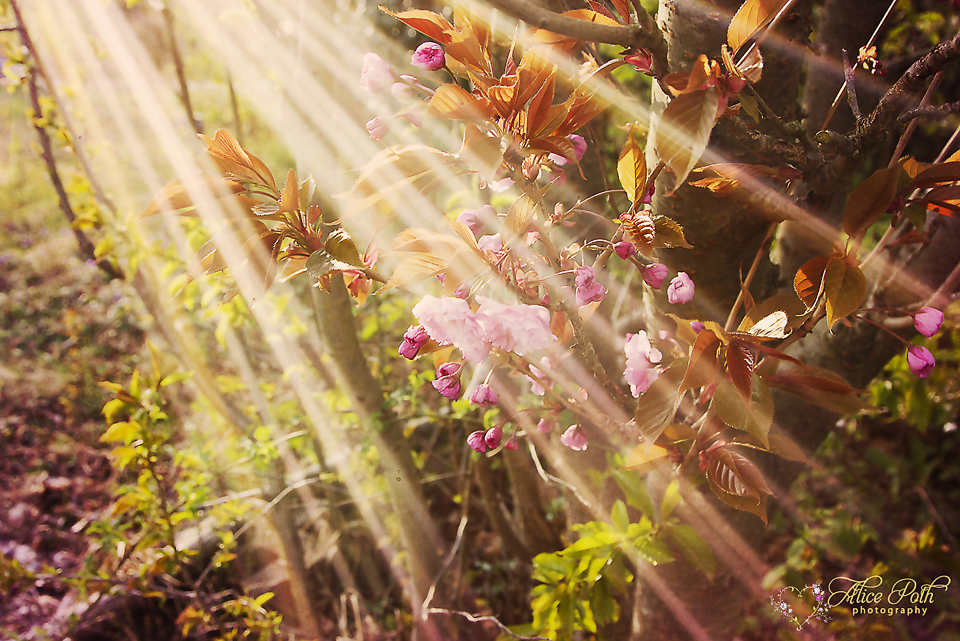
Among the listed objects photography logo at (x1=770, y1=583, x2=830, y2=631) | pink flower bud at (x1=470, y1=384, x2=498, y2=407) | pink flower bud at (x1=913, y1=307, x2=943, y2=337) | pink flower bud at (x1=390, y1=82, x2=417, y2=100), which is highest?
pink flower bud at (x1=390, y1=82, x2=417, y2=100)

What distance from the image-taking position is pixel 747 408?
0.55 m

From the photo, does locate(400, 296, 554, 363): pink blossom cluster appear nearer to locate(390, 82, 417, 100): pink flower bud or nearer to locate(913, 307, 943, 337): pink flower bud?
locate(390, 82, 417, 100): pink flower bud

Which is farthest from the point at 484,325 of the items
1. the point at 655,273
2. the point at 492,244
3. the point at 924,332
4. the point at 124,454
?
the point at 124,454

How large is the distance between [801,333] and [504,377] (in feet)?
2.52

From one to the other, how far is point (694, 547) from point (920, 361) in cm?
50

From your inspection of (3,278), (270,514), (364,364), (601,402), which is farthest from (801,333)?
(3,278)

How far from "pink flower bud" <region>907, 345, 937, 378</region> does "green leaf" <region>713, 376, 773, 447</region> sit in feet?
0.68

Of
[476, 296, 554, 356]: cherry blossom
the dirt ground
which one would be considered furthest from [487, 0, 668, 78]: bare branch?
the dirt ground

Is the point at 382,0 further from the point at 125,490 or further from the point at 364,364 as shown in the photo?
the point at 125,490

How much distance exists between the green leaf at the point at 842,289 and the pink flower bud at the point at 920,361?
0.18 metres

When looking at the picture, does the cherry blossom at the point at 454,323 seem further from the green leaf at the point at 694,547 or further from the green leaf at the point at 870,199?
the green leaf at the point at 694,547

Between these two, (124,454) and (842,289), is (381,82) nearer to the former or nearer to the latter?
(842,289)

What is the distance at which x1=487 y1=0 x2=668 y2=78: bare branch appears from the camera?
39 cm

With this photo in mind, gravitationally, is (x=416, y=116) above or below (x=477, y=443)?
above
